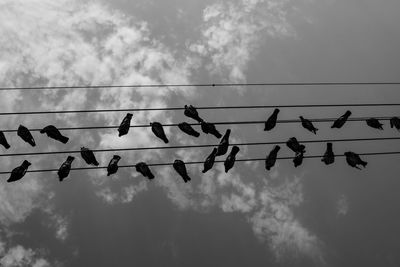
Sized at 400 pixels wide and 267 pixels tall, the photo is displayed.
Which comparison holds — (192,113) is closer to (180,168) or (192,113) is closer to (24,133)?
(180,168)

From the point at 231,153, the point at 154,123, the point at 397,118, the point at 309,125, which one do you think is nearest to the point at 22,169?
the point at 154,123

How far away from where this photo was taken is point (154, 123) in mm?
11555

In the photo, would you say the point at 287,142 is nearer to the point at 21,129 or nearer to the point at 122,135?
the point at 122,135

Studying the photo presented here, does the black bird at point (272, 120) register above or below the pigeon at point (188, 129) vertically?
below

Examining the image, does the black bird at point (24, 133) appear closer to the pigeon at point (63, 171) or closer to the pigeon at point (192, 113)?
the pigeon at point (63, 171)

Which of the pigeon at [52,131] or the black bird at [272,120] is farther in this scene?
the black bird at [272,120]

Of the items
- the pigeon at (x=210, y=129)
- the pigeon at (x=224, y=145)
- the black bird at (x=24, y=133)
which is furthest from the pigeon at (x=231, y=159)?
the black bird at (x=24, y=133)

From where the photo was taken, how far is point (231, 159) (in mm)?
12398

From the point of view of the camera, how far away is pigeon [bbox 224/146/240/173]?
40.5ft

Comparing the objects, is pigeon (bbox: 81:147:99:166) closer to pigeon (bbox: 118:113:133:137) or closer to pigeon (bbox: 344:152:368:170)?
pigeon (bbox: 118:113:133:137)

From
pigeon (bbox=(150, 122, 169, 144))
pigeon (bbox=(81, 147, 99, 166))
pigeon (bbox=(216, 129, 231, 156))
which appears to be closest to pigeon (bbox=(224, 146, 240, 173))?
pigeon (bbox=(216, 129, 231, 156))

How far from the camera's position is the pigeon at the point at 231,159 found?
1234 centimetres

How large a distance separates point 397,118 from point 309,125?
2219 millimetres

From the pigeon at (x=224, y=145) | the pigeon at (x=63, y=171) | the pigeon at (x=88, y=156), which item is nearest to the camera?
the pigeon at (x=63, y=171)
